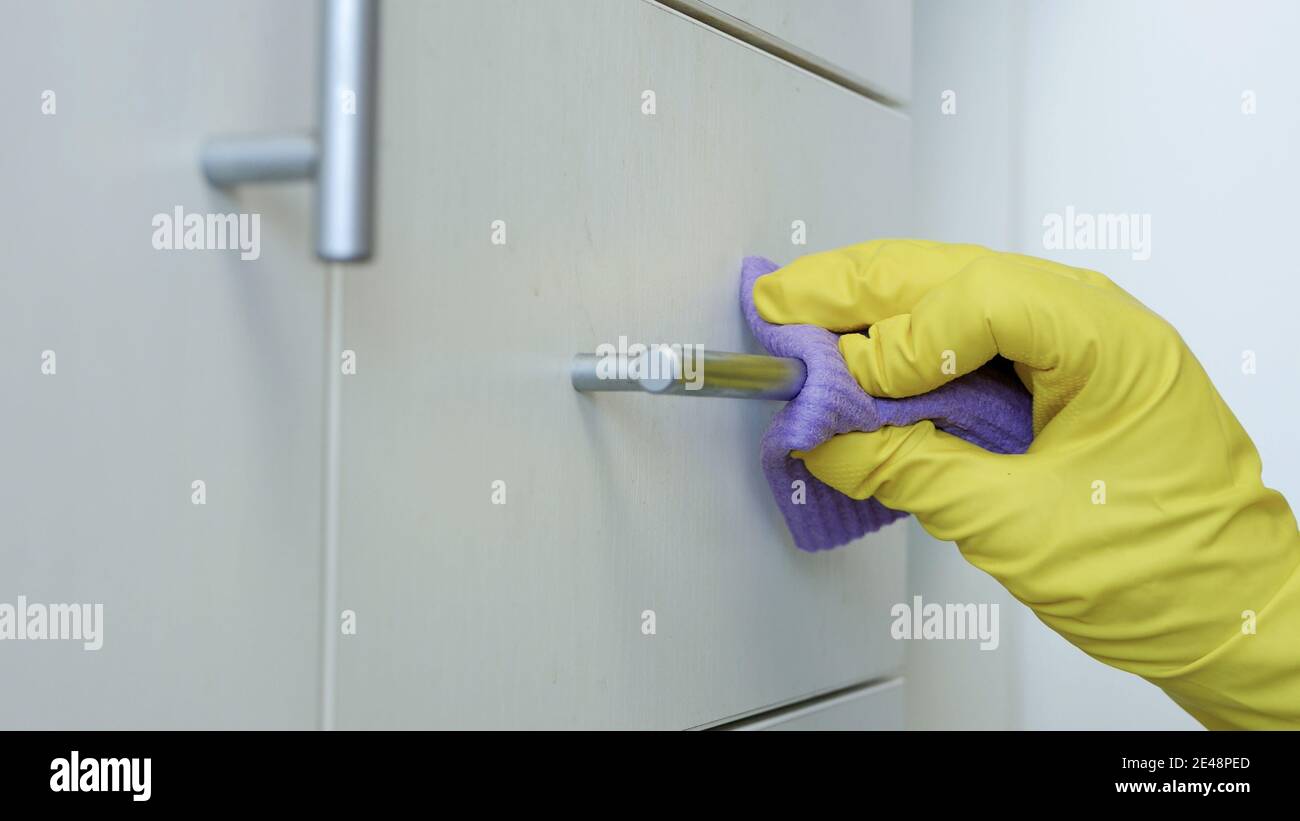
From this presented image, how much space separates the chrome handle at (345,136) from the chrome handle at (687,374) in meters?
0.13

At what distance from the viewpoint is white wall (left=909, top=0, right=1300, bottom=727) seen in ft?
2.48

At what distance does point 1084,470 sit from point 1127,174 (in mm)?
401

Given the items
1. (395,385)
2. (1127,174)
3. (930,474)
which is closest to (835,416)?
(930,474)

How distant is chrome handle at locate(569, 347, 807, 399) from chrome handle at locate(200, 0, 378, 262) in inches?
5.2

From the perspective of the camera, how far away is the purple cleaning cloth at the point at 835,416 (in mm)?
458

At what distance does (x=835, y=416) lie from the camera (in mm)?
457

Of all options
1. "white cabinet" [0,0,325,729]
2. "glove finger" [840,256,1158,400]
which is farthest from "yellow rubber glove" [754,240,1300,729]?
"white cabinet" [0,0,325,729]

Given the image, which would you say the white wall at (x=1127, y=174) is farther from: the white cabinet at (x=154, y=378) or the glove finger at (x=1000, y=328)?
the white cabinet at (x=154, y=378)

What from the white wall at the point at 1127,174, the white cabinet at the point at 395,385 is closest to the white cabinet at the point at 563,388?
the white cabinet at the point at 395,385

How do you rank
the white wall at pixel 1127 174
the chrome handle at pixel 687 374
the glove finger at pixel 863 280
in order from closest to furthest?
the chrome handle at pixel 687 374
the glove finger at pixel 863 280
the white wall at pixel 1127 174

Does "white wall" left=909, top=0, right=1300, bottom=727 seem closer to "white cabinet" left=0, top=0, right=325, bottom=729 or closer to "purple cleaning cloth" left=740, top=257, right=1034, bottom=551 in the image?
"purple cleaning cloth" left=740, top=257, right=1034, bottom=551

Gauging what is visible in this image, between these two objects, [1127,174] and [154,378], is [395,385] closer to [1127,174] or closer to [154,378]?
[154,378]

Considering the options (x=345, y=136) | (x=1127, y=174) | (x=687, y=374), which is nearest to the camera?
(x=345, y=136)
